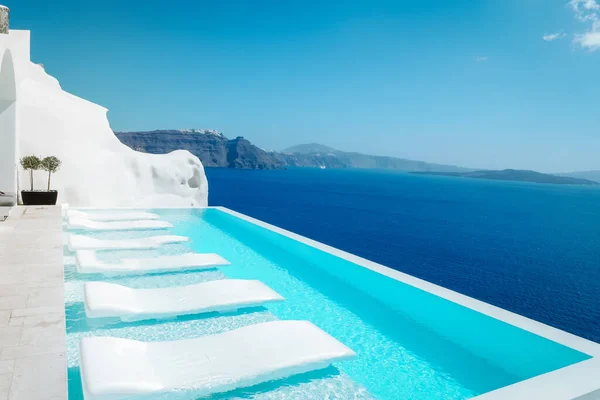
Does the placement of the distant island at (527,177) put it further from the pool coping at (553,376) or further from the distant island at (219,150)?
the pool coping at (553,376)

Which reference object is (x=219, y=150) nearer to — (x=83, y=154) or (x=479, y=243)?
(x=479, y=243)

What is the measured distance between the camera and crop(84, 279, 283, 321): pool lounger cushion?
382 centimetres

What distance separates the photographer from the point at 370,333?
426 centimetres

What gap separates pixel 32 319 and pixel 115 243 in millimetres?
3618

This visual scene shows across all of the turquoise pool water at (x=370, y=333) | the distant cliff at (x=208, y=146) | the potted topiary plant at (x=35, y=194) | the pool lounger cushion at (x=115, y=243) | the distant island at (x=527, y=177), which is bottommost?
the turquoise pool water at (x=370, y=333)

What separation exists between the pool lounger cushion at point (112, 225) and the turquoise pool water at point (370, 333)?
1480 millimetres

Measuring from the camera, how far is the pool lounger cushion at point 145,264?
516cm

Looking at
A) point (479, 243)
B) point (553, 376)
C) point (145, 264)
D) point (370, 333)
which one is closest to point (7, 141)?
point (145, 264)

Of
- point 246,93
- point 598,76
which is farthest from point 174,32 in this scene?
point 598,76

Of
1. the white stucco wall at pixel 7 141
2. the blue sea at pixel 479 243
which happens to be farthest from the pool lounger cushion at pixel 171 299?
the blue sea at pixel 479 243

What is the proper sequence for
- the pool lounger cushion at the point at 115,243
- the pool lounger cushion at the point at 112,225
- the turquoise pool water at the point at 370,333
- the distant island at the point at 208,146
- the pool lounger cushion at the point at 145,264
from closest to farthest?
the turquoise pool water at the point at 370,333 < the pool lounger cushion at the point at 145,264 < the pool lounger cushion at the point at 115,243 < the pool lounger cushion at the point at 112,225 < the distant island at the point at 208,146

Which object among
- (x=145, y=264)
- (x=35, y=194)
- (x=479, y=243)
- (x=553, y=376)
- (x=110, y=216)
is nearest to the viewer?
(x=553, y=376)

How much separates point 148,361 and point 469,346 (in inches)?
117

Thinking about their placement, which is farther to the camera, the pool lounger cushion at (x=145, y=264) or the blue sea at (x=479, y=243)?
the blue sea at (x=479, y=243)
